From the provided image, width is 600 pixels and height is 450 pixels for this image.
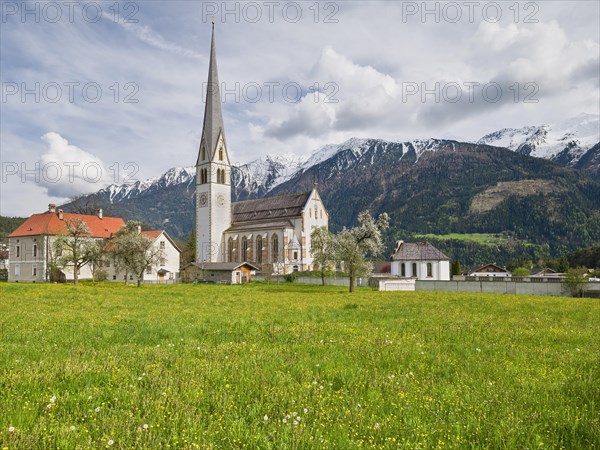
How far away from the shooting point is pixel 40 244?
8812 cm

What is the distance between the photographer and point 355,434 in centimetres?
575

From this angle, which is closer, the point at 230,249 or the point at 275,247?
the point at 275,247

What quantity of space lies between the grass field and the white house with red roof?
79.2 meters

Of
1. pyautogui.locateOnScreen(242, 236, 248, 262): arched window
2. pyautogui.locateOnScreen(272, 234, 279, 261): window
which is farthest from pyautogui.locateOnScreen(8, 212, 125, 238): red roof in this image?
pyautogui.locateOnScreen(272, 234, 279, 261): window

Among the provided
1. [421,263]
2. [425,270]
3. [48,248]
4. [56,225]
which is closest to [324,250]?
[421,263]

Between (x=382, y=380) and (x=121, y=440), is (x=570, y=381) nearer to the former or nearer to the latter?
(x=382, y=380)

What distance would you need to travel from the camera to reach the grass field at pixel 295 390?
566 centimetres

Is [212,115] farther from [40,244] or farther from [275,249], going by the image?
[40,244]

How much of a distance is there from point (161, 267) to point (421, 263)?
55.8m

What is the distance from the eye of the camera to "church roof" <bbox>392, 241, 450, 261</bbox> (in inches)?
3895

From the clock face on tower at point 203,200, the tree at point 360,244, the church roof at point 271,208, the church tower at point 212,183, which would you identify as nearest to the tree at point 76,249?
the tree at point 360,244

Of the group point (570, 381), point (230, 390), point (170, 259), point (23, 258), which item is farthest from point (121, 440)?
point (23, 258)

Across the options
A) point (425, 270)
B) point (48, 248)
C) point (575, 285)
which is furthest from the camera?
point (425, 270)

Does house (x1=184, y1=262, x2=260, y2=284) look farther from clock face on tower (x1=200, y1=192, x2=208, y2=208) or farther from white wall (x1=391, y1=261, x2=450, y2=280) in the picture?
white wall (x1=391, y1=261, x2=450, y2=280)
